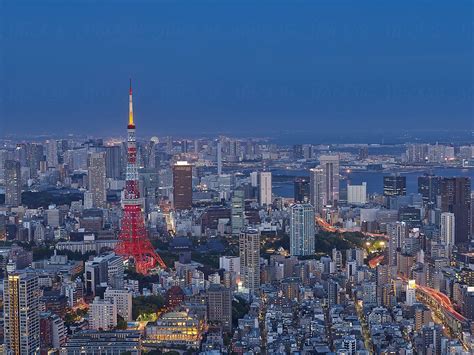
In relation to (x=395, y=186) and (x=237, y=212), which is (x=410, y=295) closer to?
(x=237, y=212)

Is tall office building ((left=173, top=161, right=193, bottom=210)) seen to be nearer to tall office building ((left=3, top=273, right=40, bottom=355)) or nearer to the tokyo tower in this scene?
the tokyo tower

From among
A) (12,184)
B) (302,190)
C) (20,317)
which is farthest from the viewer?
(302,190)

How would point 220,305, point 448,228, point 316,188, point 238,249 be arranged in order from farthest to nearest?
point 316,188 → point 448,228 → point 238,249 → point 220,305

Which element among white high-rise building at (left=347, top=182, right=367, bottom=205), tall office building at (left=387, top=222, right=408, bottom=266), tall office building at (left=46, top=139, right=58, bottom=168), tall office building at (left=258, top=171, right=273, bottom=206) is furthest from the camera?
white high-rise building at (left=347, top=182, right=367, bottom=205)

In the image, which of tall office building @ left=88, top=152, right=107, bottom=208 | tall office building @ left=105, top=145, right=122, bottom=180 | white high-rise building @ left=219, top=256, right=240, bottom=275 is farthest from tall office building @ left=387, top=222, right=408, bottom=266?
tall office building @ left=105, top=145, right=122, bottom=180

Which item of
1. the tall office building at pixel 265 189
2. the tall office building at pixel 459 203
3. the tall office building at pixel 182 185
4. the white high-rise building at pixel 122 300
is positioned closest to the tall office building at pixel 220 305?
the white high-rise building at pixel 122 300

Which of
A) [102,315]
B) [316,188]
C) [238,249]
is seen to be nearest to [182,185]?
[316,188]

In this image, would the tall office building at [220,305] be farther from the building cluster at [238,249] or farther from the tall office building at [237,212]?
the tall office building at [237,212]

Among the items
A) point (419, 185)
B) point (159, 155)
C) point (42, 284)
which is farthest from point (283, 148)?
point (42, 284)
